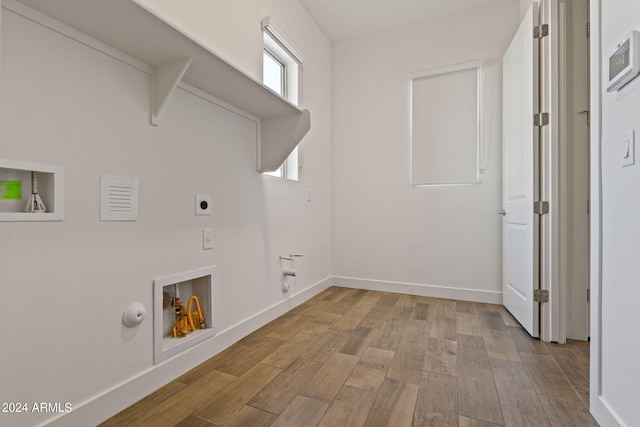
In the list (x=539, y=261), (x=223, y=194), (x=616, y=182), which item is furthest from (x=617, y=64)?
(x=223, y=194)

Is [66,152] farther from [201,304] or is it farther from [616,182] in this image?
[616,182]

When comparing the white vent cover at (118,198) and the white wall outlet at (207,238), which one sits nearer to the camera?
the white vent cover at (118,198)

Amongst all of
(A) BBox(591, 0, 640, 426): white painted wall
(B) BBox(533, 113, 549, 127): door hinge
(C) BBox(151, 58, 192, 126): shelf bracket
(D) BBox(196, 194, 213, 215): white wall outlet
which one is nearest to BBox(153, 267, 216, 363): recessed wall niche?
(D) BBox(196, 194, 213, 215): white wall outlet

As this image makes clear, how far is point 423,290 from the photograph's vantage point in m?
2.92

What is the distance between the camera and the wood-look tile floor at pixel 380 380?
1.18 m

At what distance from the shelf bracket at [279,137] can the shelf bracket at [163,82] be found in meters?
0.77

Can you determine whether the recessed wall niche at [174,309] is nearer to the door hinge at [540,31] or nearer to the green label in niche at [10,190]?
the green label in niche at [10,190]

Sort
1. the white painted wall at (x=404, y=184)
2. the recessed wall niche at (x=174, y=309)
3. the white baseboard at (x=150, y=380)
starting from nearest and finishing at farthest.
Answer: the white baseboard at (x=150, y=380) < the recessed wall niche at (x=174, y=309) < the white painted wall at (x=404, y=184)

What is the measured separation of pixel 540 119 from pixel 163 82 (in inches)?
92.3

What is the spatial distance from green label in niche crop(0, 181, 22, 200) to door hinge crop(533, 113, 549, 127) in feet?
9.09

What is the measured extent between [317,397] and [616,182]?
150cm

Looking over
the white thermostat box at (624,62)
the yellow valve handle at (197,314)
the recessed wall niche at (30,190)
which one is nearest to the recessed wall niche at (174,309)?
the yellow valve handle at (197,314)

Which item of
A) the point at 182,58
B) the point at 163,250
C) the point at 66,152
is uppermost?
the point at 182,58

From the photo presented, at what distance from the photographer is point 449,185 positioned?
283 centimetres
